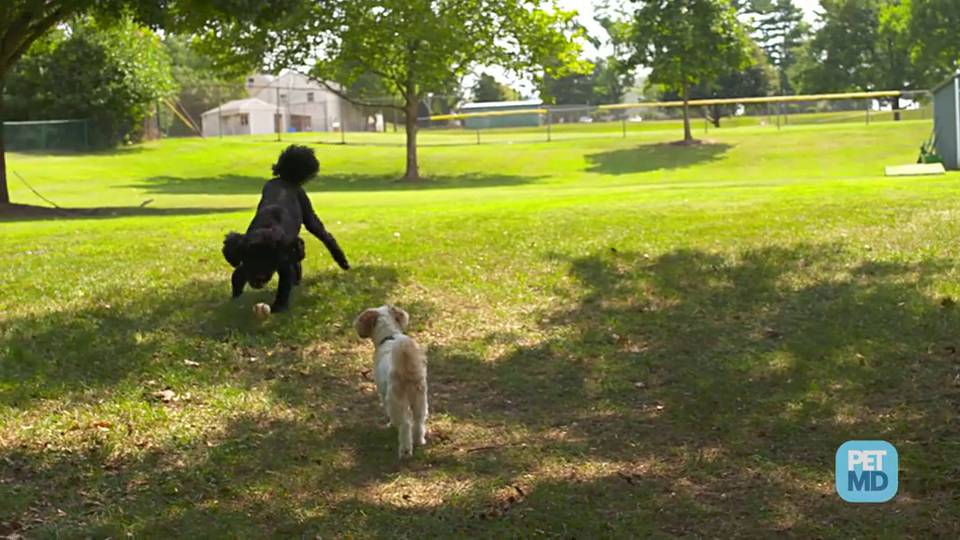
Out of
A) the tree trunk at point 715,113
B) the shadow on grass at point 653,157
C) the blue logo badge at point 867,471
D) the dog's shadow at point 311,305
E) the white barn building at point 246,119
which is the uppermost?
the white barn building at point 246,119

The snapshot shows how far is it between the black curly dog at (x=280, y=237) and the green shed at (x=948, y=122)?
70.3 ft

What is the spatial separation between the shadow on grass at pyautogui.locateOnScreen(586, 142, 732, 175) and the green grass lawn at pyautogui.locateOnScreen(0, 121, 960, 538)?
2619 centimetres

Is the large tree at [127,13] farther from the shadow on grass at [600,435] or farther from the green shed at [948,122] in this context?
the green shed at [948,122]

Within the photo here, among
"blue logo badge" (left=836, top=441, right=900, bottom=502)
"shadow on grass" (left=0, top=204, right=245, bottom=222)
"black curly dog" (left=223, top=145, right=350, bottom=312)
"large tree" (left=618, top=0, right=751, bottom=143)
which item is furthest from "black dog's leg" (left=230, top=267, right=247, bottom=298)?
"large tree" (left=618, top=0, right=751, bottom=143)

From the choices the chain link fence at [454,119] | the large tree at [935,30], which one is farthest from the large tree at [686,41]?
the large tree at [935,30]

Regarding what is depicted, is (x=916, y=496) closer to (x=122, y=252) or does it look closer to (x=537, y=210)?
(x=122, y=252)

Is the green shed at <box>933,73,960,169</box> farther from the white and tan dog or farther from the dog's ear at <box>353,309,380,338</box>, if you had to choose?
the white and tan dog

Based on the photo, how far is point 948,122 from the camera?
27.3 m

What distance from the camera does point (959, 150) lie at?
26.1 metres

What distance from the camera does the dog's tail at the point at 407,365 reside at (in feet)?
18.6

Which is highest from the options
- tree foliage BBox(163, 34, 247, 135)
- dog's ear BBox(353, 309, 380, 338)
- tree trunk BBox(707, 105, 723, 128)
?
tree foliage BBox(163, 34, 247, 135)

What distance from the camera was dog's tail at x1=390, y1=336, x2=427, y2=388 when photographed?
568 centimetres

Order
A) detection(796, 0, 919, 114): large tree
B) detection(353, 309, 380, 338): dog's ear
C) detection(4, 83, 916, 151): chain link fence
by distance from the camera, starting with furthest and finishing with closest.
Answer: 1. detection(796, 0, 919, 114): large tree
2. detection(4, 83, 916, 151): chain link fence
3. detection(353, 309, 380, 338): dog's ear

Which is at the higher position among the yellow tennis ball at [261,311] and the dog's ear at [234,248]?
the dog's ear at [234,248]
